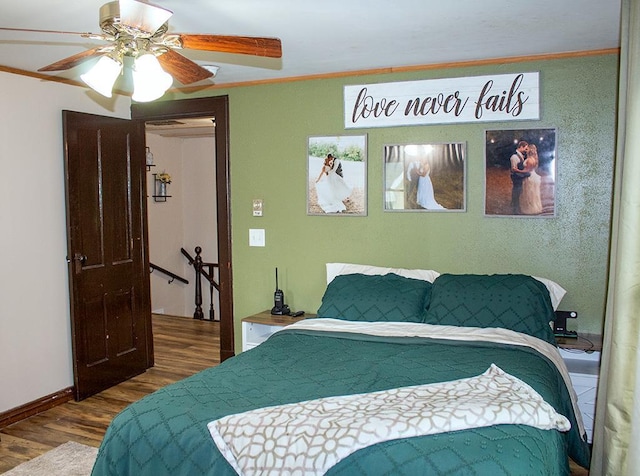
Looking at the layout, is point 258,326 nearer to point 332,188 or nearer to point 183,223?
point 332,188

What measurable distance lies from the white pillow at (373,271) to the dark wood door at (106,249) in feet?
5.52

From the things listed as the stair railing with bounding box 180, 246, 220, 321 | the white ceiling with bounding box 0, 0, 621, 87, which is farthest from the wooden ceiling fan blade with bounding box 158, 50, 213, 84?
the stair railing with bounding box 180, 246, 220, 321

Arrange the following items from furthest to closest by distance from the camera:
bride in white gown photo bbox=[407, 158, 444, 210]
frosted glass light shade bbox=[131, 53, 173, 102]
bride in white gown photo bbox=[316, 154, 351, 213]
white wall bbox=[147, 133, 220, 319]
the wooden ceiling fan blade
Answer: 1. white wall bbox=[147, 133, 220, 319]
2. bride in white gown photo bbox=[316, 154, 351, 213]
3. bride in white gown photo bbox=[407, 158, 444, 210]
4. the wooden ceiling fan blade
5. frosted glass light shade bbox=[131, 53, 173, 102]

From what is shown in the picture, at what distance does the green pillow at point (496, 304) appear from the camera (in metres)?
3.06

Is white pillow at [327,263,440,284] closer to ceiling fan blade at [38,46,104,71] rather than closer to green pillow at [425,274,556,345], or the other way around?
green pillow at [425,274,556,345]

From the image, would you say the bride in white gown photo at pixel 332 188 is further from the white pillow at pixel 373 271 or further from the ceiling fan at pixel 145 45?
the ceiling fan at pixel 145 45

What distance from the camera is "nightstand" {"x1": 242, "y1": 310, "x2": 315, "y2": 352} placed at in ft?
12.6

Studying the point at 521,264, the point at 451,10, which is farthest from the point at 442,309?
the point at 451,10

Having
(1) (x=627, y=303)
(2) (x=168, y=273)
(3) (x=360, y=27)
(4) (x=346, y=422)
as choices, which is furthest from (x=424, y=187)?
(2) (x=168, y=273)

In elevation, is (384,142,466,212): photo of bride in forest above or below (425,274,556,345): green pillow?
above

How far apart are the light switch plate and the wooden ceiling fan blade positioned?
163 centimetres

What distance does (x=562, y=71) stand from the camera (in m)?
3.38

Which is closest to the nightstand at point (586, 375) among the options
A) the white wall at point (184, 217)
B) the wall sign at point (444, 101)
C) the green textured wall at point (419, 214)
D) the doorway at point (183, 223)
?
the green textured wall at point (419, 214)

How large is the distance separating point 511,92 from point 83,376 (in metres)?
3.54
